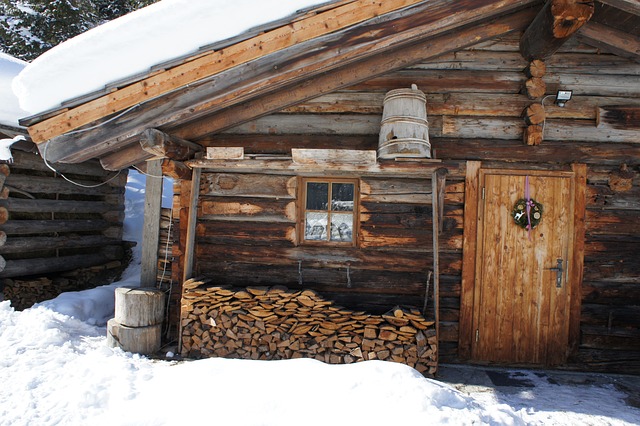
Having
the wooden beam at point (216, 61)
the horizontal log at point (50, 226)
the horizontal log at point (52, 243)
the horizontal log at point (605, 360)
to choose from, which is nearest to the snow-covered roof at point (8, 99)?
the horizontal log at point (50, 226)

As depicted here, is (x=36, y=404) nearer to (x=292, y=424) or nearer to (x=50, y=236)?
(x=292, y=424)

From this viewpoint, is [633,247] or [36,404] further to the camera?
[633,247]

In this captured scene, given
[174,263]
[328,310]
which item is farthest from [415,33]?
[174,263]

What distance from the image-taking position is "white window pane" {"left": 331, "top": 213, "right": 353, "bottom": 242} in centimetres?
508

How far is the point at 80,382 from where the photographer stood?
3.65 meters

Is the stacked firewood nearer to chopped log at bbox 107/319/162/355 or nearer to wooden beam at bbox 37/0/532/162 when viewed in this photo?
chopped log at bbox 107/319/162/355

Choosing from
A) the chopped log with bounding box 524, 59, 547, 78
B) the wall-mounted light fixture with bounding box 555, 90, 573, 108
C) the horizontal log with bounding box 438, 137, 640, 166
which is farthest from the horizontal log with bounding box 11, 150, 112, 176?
the wall-mounted light fixture with bounding box 555, 90, 573, 108

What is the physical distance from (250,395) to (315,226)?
2.40 metres

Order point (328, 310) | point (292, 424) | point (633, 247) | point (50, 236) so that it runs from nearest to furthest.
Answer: point (292, 424), point (328, 310), point (633, 247), point (50, 236)

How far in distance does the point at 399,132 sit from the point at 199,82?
7.65 feet

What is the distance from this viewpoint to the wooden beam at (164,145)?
14.3 ft

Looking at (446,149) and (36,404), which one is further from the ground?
(446,149)

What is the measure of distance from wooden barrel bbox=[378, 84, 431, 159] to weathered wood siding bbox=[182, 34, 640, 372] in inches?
19.4

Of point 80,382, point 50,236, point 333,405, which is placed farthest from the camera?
point 50,236
